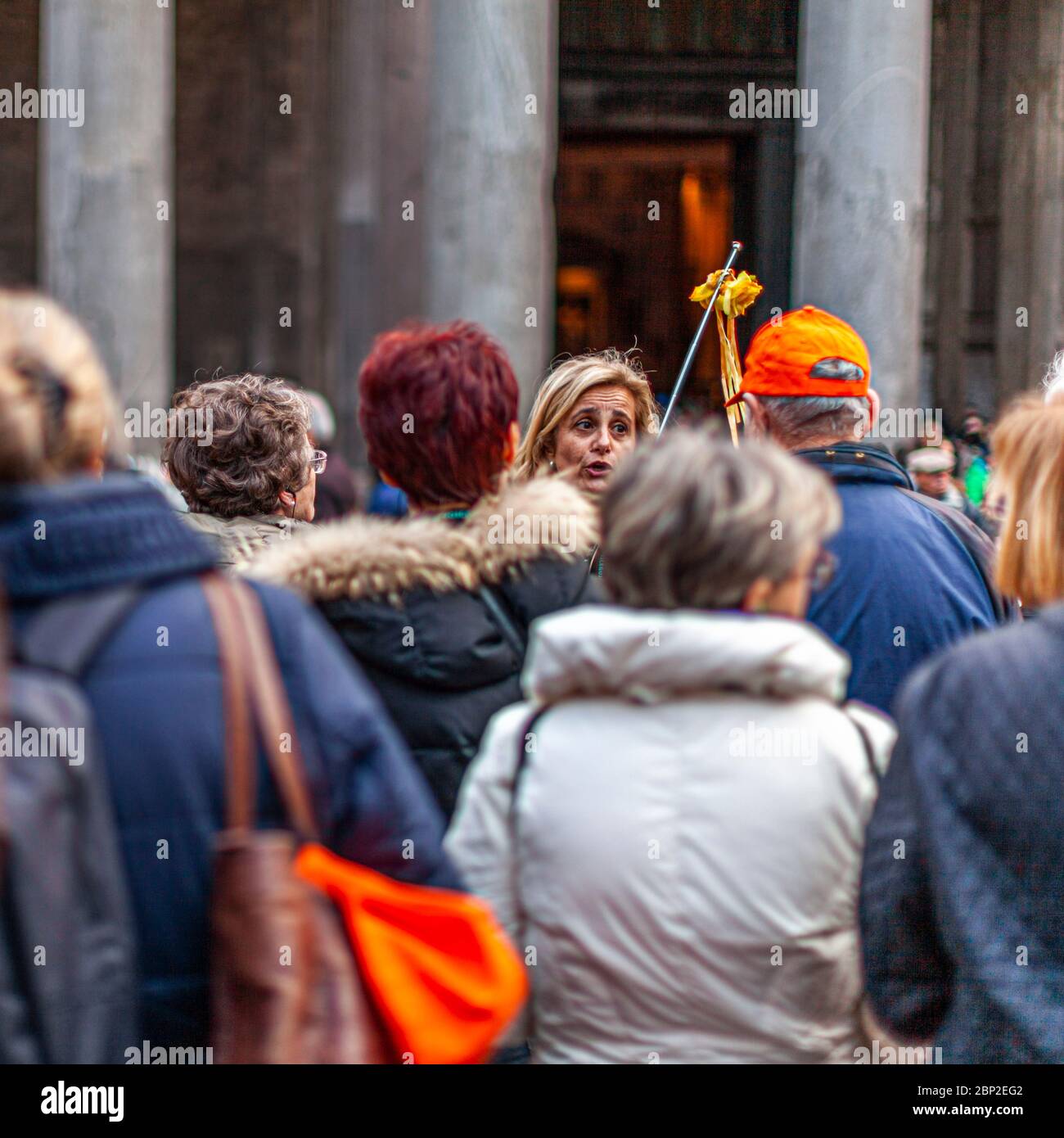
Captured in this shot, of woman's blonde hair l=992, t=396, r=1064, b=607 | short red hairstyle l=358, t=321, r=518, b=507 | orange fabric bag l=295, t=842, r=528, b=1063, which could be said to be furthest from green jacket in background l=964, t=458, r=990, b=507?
orange fabric bag l=295, t=842, r=528, b=1063

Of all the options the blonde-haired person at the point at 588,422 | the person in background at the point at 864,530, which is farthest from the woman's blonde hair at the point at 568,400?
the person in background at the point at 864,530

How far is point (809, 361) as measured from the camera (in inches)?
165

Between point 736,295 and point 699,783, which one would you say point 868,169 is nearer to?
point 736,295

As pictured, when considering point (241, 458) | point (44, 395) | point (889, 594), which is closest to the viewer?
point (44, 395)

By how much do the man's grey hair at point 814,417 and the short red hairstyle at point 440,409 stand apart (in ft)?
3.55

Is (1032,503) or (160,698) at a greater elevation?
(1032,503)

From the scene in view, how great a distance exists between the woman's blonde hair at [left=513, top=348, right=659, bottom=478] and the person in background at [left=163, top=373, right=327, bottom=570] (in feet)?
3.39

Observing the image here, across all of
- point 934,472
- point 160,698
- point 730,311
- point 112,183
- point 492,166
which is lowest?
point 934,472

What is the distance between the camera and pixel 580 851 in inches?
96.4

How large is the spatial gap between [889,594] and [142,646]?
7.66 ft

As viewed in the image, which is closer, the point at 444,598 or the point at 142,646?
the point at 142,646

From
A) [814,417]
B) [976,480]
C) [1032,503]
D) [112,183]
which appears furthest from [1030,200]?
[1032,503]

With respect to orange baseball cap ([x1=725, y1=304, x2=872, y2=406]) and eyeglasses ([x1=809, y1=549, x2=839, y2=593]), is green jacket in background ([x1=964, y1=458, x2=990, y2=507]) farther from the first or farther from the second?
eyeglasses ([x1=809, y1=549, x2=839, y2=593])
